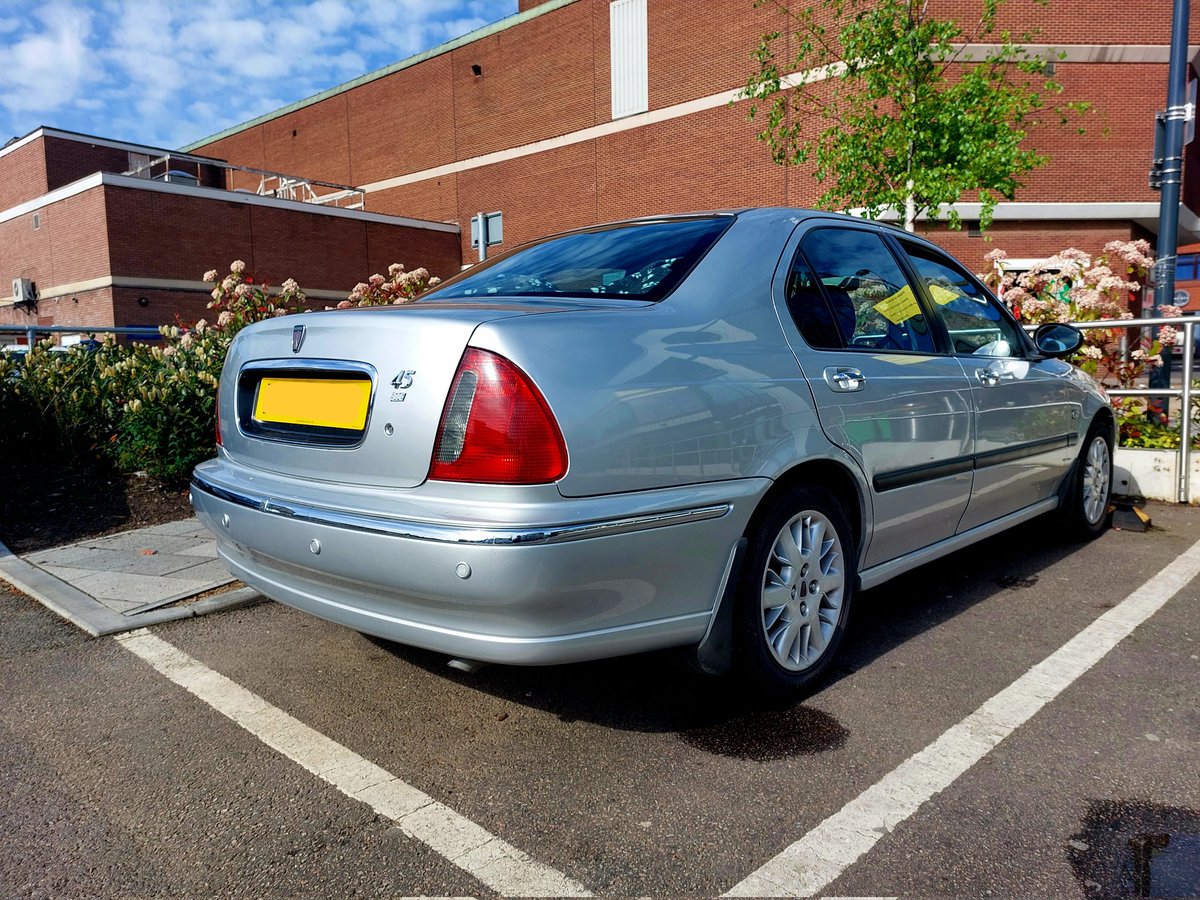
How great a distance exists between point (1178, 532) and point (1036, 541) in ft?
3.17

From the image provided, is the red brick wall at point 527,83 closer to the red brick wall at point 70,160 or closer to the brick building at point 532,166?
the brick building at point 532,166

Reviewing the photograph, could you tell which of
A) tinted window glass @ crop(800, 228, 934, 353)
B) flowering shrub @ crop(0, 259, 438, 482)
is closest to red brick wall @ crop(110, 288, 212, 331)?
flowering shrub @ crop(0, 259, 438, 482)

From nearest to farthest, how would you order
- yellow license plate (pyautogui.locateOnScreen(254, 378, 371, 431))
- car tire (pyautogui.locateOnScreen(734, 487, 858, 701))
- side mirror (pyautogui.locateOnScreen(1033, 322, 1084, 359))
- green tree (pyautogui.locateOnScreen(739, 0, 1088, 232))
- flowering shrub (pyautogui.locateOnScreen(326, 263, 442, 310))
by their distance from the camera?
yellow license plate (pyautogui.locateOnScreen(254, 378, 371, 431)), car tire (pyautogui.locateOnScreen(734, 487, 858, 701)), side mirror (pyautogui.locateOnScreen(1033, 322, 1084, 359)), flowering shrub (pyautogui.locateOnScreen(326, 263, 442, 310)), green tree (pyautogui.locateOnScreen(739, 0, 1088, 232))

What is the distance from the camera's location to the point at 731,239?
9.53ft

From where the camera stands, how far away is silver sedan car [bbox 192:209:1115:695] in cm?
219

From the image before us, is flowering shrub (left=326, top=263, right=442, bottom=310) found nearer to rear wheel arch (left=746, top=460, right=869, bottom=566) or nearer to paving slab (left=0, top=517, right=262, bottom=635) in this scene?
paving slab (left=0, top=517, right=262, bottom=635)

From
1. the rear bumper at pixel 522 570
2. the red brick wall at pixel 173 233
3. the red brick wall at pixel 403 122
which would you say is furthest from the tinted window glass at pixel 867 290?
the red brick wall at pixel 403 122

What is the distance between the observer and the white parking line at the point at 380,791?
1.99 metres

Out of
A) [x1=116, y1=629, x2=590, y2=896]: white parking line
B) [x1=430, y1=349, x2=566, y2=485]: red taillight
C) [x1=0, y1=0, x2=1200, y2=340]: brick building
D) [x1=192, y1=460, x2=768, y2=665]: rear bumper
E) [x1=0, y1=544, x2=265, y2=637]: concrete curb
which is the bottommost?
[x1=116, y1=629, x2=590, y2=896]: white parking line

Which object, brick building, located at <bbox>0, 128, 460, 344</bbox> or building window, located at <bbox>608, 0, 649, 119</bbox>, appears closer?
brick building, located at <bbox>0, 128, 460, 344</bbox>

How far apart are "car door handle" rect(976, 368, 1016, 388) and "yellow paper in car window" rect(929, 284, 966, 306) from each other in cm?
34

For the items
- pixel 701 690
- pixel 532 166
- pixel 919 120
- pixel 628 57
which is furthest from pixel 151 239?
pixel 701 690

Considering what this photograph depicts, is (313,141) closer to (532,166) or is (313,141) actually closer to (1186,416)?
(532,166)

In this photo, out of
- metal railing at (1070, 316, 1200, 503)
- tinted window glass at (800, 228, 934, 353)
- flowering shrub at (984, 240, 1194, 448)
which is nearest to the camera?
tinted window glass at (800, 228, 934, 353)
